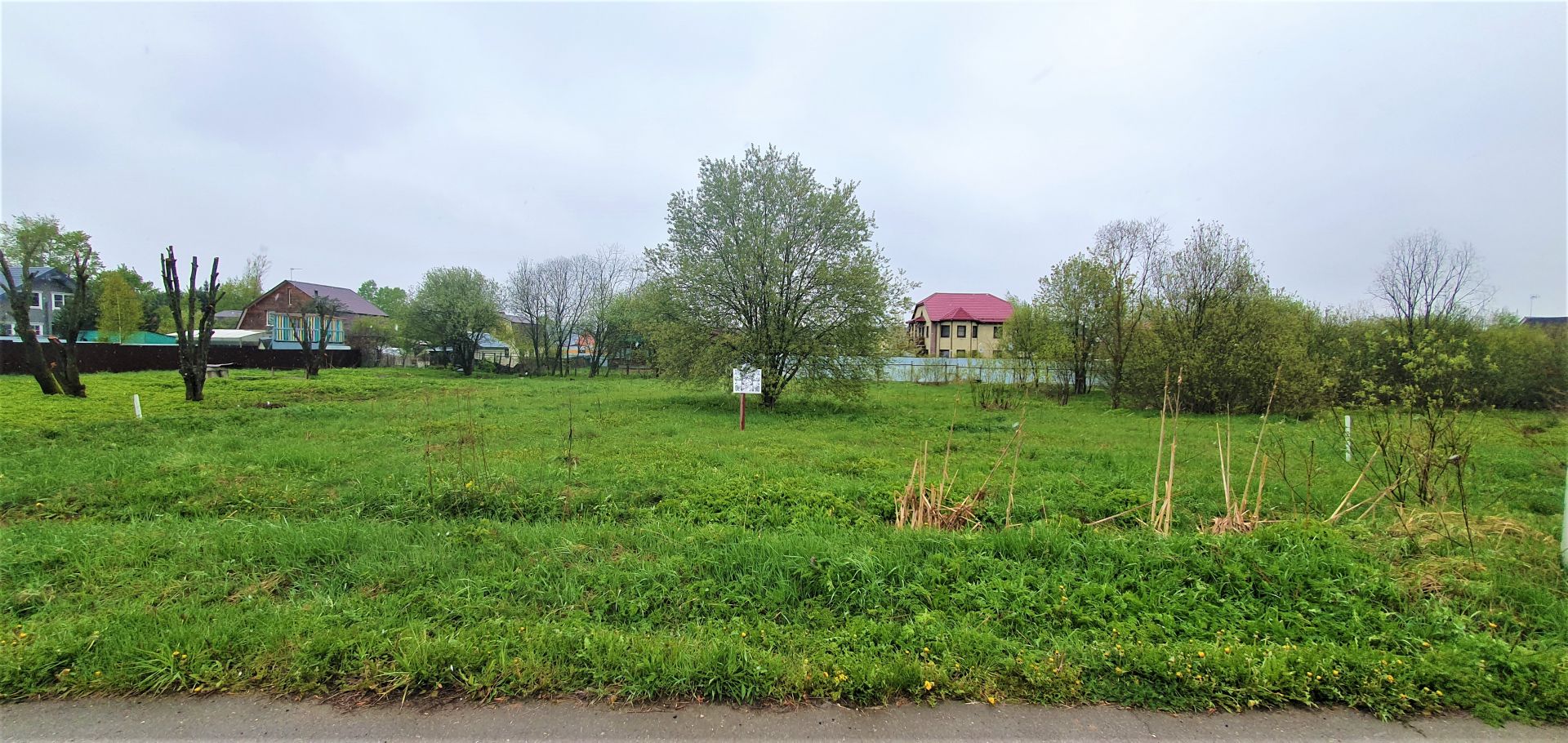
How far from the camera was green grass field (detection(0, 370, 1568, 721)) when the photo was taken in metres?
2.85

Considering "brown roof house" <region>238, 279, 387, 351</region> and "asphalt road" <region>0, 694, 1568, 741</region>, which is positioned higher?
"brown roof house" <region>238, 279, 387, 351</region>

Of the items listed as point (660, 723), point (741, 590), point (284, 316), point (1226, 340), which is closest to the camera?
point (660, 723)

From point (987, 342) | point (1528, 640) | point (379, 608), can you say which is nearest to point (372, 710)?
point (379, 608)

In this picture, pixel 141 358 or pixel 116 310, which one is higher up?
pixel 116 310

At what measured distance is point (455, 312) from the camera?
1626 inches

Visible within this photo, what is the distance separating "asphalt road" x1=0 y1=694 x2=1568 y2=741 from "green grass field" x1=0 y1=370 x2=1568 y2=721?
0.31ft

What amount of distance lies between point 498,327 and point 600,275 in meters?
8.85

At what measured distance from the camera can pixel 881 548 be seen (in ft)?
14.3

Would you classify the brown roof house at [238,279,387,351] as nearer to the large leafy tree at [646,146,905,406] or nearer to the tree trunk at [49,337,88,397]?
the tree trunk at [49,337,88,397]

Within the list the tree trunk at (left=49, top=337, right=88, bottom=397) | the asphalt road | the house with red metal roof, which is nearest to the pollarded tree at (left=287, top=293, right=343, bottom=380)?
the tree trunk at (left=49, top=337, right=88, bottom=397)

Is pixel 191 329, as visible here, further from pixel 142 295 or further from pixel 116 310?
pixel 142 295

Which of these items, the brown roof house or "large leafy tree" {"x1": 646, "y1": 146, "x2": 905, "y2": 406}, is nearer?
"large leafy tree" {"x1": 646, "y1": 146, "x2": 905, "y2": 406}

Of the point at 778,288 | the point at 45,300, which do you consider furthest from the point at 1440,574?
the point at 45,300

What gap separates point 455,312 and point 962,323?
4360 centimetres
